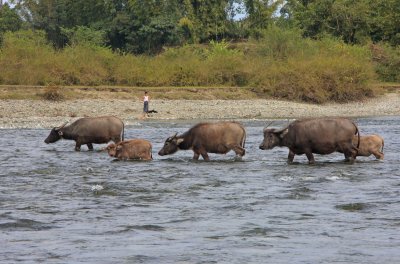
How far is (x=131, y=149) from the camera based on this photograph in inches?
843

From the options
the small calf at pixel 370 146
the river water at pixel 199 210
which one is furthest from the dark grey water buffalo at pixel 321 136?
the small calf at pixel 370 146

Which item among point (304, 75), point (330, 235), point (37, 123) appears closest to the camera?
point (330, 235)

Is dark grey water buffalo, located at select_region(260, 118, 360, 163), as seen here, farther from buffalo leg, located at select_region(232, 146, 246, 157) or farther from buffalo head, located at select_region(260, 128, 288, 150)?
buffalo leg, located at select_region(232, 146, 246, 157)

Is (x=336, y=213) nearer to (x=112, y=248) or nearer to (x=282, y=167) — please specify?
(x=112, y=248)

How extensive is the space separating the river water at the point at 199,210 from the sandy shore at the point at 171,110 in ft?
65.3

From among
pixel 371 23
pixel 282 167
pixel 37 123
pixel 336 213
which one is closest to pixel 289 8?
pixel 371 23

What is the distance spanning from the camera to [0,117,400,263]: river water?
10.6 meters

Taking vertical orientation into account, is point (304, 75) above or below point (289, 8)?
below

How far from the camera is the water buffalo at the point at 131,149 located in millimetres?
21391

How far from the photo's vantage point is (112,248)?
1079 centimetres

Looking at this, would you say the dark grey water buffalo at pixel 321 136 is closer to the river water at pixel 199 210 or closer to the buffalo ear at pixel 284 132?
the buffalo ear at pixel 284 132

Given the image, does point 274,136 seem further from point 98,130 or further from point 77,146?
point 77,146

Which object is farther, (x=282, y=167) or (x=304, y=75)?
(x=304, y=75)

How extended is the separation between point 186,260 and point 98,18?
74.6 metres
